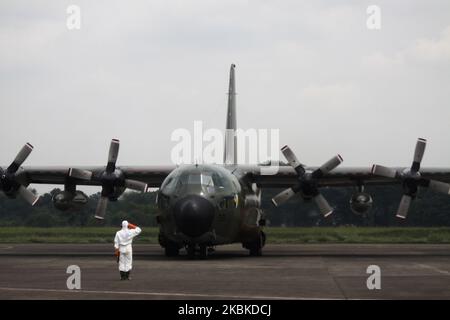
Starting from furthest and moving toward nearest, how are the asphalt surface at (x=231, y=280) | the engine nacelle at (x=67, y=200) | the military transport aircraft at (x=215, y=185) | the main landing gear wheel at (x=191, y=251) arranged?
1. the engine nacelle at (x=67, y=200)
2. the main landing gear wheel at (x=191, y=251)
3. the military transport aircraft at (x=215, y=185)
4. the asphalt surface at (x=231, y=280)

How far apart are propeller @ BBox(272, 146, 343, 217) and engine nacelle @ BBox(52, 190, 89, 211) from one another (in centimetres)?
962

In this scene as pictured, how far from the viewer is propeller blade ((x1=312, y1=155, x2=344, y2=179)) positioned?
35031 millimetres

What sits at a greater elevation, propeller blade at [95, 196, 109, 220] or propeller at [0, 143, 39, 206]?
propeller at [0, 143, 39, 206]

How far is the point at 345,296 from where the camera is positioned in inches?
673

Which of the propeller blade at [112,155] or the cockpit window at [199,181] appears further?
the propeller blade at [112,155]

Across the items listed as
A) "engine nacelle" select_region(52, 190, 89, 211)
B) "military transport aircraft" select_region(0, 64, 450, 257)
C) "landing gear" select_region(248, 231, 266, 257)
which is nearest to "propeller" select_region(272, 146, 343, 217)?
"military transport aircraft" select_region(0, 64, 450, 257)

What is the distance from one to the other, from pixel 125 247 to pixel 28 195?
16330mm

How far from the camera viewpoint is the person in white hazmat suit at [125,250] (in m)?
21.4

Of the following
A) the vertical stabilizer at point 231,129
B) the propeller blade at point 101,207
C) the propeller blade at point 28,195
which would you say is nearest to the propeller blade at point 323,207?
the vertical stabilizer at point 231,129

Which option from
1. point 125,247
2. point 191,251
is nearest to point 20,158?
point 191,251

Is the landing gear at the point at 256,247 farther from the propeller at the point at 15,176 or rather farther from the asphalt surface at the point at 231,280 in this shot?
the propeller at the point at 15,176

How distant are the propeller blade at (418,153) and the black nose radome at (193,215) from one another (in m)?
10.4

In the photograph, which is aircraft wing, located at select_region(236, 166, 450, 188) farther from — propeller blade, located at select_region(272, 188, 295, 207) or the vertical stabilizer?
the vertical stabilizer

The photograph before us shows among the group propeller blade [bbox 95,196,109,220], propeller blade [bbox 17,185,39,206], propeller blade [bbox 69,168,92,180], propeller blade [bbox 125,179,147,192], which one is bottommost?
propeller blade [bbox 95,196,109,220]
